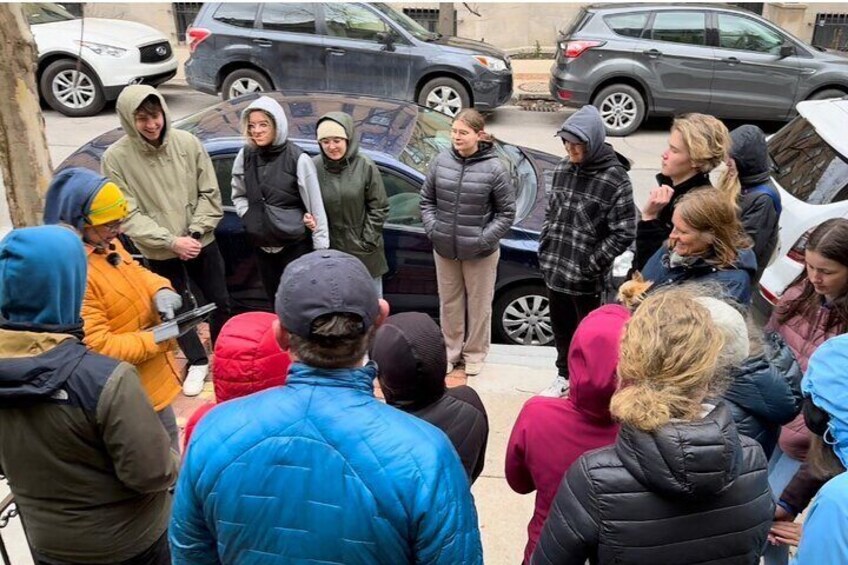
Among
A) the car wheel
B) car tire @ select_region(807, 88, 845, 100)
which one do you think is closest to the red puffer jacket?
the car wheel

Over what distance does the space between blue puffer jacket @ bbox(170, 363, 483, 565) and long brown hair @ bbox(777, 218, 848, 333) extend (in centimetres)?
193

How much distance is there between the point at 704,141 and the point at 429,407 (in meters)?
2.13

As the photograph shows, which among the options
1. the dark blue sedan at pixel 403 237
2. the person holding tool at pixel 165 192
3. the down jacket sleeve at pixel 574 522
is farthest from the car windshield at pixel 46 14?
the down jacket sleeve at pixel 574 522

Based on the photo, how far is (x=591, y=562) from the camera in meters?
1.94

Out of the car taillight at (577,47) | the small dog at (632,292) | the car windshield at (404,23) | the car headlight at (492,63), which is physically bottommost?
the small dog at (632,292)

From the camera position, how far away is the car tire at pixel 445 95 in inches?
433

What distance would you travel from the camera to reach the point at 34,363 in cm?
204

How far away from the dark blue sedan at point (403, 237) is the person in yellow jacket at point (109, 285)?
213 cm

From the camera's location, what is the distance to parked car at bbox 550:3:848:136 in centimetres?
1049

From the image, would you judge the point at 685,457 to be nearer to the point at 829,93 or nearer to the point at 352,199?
the point at 352,199

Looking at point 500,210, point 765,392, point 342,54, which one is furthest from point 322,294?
point 342,54

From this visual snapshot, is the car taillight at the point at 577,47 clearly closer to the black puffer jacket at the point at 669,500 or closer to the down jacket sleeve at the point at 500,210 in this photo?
the down jacket sleeve at the point at 500,210

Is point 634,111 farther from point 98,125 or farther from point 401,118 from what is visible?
point 98,125

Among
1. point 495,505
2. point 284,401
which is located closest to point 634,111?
point 495,505
